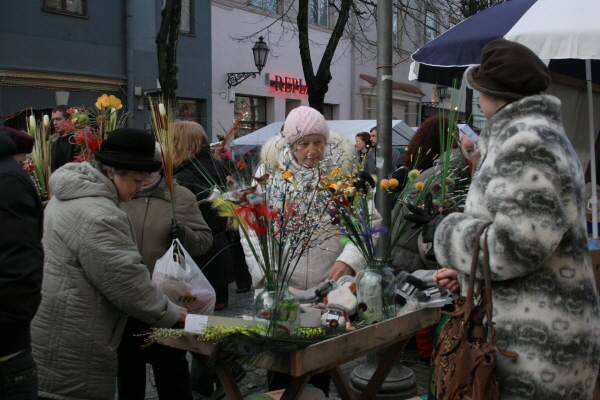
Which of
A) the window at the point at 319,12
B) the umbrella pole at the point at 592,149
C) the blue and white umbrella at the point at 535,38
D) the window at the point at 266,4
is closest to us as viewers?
the blue and white umbrella at the point at 535,38

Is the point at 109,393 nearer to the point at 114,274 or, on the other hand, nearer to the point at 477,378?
the point at 114,274

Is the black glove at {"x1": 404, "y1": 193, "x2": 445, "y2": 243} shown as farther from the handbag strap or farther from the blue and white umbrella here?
the blue and white umbrella

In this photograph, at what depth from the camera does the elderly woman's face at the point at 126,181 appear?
252 centimetres

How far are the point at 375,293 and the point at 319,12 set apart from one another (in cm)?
1596

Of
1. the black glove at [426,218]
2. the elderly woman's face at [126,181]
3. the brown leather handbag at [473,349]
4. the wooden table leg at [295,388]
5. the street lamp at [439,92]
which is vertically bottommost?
the wooden table leg at [295,388]

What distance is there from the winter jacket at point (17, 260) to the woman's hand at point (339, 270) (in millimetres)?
1215

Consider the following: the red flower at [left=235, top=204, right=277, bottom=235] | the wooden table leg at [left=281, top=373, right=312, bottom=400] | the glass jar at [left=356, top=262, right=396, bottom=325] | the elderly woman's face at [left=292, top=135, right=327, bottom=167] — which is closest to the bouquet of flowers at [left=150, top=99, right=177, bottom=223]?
the elderly woman's face at [left=292, top=135, right=327, bottom=167]

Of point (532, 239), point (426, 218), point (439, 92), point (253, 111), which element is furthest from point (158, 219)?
point (253, 111)

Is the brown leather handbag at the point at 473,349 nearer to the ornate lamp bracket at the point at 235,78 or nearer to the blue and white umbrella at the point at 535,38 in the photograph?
the blue and white umbrella at the point at 535,38

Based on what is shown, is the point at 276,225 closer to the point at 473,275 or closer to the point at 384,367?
the point at 473,275

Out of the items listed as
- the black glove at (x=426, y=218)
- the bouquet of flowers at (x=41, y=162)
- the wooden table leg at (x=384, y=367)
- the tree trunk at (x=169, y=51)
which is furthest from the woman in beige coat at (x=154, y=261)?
the tree trunk at (x=169, y=51)

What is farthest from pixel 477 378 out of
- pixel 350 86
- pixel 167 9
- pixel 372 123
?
pixel 350 86

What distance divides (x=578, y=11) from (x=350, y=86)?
14.9 metres

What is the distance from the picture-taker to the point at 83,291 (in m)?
2.36
